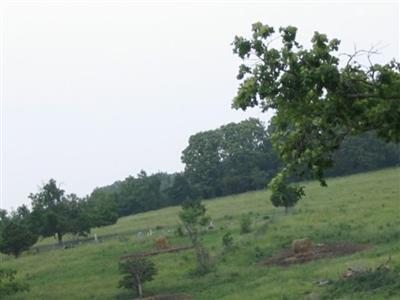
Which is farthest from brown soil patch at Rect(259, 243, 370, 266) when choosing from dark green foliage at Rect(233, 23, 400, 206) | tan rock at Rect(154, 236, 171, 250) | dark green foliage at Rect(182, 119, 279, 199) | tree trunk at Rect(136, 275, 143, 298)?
dark green foliage at Rect(182, 119, 279, 199)

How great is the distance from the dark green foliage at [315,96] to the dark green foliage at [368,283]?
11778 millimetres

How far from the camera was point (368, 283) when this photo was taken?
20906 mm

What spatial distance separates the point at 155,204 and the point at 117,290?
51504mm

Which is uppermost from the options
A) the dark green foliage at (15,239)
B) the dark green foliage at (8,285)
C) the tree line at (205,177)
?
the tree line at (205,177)

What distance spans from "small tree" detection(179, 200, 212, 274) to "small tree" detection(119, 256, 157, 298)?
2.49 m

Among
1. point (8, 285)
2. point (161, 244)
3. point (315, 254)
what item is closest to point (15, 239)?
point (161, 244)

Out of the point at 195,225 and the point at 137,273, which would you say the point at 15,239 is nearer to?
the point at 195,225

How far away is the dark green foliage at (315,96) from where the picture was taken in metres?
8.09

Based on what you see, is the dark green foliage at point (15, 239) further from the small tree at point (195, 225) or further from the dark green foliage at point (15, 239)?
the small tree at point (195, 225)

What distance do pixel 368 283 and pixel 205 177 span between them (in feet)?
214

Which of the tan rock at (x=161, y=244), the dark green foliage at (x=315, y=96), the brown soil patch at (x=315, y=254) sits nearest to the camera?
the dark green foliage at (x=315, y=96)

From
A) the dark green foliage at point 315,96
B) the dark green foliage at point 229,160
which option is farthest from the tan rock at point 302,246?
the dark green foliage at point 229,160

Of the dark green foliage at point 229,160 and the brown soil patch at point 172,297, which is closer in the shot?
the brown soil patch at point 172,297

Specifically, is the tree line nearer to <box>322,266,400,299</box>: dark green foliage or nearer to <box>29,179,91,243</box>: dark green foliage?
<box>29,179,91,243</box>: dark green foliage
